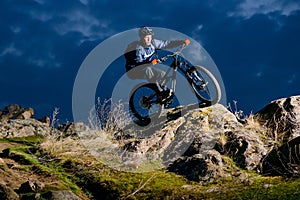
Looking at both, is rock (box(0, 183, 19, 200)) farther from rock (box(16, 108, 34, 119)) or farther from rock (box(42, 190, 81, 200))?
rock (box(16, 108, 34, 119))

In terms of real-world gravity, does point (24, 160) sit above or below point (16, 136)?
below

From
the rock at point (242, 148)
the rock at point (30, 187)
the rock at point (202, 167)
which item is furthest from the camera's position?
the rock at point (242, 148)

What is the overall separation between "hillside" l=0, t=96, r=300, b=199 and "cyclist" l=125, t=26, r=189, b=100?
4.76ft

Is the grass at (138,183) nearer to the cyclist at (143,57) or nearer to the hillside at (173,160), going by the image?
the hillside at (173,160)

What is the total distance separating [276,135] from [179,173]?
2.83 m

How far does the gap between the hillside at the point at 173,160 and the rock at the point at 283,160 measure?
0.08 ft

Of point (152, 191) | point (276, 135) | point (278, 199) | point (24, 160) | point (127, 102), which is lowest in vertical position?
point (278, 199)

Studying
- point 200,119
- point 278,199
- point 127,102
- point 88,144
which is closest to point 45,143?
point 88,144

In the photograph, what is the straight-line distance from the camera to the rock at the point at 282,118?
34.1 ft

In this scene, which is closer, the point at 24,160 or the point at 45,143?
the point at 24,160

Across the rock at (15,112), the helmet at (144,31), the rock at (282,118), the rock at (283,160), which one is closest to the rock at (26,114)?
the rock at (15,112)

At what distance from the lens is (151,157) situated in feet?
32.8

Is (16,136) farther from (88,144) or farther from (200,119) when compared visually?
(200,119)

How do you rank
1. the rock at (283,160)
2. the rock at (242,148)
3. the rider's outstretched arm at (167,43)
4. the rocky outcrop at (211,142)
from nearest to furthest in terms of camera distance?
the rock at (283,160) < the rocky outcrop at (211,142) < the rock at (242,148) < the rider's outstretched arm at (167,43)
